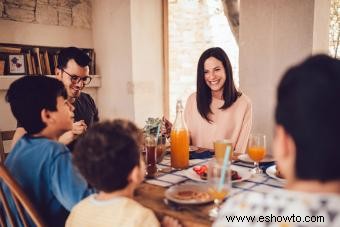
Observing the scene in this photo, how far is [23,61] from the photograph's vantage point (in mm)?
3742

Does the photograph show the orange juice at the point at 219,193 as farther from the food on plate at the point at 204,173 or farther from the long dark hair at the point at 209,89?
the long dark hair at the point at 209,89

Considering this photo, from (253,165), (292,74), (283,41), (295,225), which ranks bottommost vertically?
(253,165)

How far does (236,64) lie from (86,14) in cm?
198

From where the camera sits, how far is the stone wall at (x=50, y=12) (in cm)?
368

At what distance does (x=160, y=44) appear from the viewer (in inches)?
173

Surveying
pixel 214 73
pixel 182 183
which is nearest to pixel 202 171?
pixel 182 183

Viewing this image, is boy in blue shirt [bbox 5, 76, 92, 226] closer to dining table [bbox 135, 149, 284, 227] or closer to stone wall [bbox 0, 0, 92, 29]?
dining table [bbox 135, 149, 284, 227]

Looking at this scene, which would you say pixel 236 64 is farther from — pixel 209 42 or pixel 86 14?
pixel 86 14

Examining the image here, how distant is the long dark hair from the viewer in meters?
2.50

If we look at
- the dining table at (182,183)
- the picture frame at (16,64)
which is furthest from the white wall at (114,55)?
the dining table at (182,183)

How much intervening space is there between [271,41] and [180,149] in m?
2.01

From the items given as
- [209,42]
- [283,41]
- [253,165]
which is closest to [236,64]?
[209,42]

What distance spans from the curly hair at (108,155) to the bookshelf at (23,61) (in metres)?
2.82

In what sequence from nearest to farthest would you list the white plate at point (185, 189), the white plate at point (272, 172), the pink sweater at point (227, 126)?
the white plate at point (185, 189) < the white plate at point (272, 172) < the pink sweater at point (227, 126)
